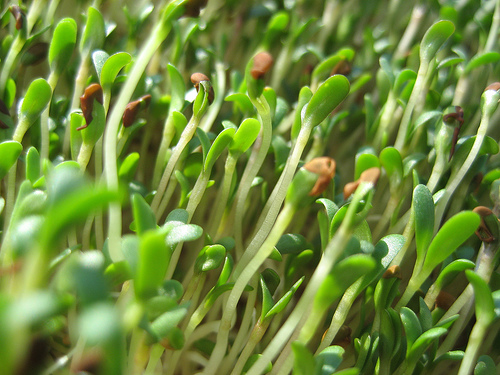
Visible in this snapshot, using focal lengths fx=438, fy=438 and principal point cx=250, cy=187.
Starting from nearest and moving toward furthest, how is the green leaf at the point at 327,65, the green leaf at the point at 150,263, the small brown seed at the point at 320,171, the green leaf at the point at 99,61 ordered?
1. the green leaf at the point at 150,263
2. the small brown seed at the point at 320,171
3. the green leaf at the point at 99,61
4. the green leaf at the point at 327,65

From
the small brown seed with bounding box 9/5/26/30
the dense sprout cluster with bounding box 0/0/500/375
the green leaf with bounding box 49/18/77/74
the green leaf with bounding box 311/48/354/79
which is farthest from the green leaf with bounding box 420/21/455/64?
the small brown seed with bounding box 9/5/26/30

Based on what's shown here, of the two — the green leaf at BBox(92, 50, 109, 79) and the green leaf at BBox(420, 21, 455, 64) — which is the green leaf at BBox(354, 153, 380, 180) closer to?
the green leaf at BBox(420, 21, 455, 64)

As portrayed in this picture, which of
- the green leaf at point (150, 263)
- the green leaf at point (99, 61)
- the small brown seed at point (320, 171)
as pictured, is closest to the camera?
the green leaf at point (150, 263)

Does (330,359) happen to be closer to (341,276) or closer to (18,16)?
(341,276)

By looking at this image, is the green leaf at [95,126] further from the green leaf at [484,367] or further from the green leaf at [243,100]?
the green leaf at [484,367]

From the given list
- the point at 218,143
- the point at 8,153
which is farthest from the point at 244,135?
the point at 8,153

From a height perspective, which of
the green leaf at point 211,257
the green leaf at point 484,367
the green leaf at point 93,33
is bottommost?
the green leaf at point 484,367

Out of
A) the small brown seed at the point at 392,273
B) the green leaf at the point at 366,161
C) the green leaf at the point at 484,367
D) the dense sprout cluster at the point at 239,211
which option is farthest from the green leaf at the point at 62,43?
the green leaf at the point at 484,367
